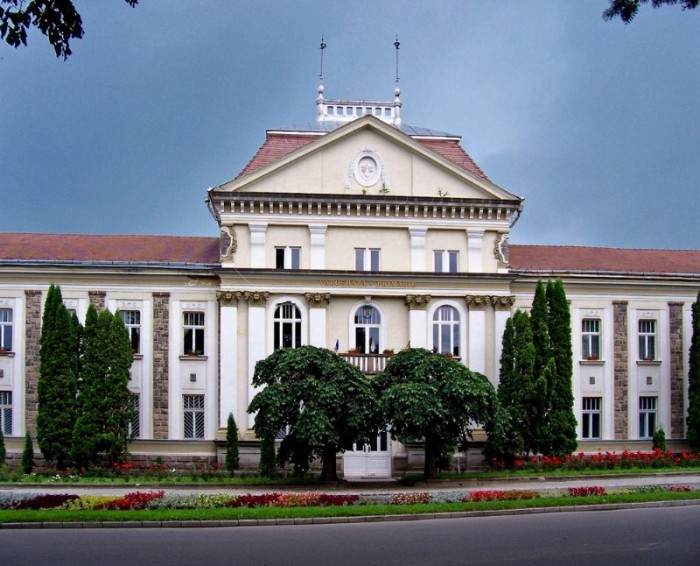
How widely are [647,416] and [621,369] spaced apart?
92.8 inches

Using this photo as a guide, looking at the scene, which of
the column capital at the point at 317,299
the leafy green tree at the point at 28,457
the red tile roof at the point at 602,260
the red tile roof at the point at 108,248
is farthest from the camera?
the red tile roof at the point at 602,260

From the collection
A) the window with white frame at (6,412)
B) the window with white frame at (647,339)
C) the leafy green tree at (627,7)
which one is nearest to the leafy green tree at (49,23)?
the leafy green tree at (627,7)

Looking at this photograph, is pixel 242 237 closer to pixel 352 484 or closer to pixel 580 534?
pixel 352 484

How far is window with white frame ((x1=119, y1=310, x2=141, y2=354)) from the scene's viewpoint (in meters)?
33.9

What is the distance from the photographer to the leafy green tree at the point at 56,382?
1213 inches

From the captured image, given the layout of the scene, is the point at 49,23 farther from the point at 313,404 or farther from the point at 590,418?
the point at 590,418

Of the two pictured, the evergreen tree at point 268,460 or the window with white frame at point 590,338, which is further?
the window with white frame at point 590,338

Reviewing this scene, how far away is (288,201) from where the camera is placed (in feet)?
109

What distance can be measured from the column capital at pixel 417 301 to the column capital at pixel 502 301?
107 inches

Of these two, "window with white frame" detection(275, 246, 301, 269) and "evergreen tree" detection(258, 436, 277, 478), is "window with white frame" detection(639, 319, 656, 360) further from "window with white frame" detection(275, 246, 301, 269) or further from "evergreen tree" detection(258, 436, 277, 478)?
"evergreen tree" detection(258, 436, 277, 478)

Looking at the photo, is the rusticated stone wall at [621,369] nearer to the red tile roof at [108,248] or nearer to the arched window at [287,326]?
the arched window at [287,326]

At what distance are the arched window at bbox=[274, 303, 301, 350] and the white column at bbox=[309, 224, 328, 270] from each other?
75.8 inches

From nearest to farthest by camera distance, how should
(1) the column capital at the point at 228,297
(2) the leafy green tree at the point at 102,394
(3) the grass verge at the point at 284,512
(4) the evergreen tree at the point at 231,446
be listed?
(3) the grass verge at the point at 284,512
(2) the leafy green tree at the point at 102,394
(4) the evergreen tree at the point at 231,446
(1) the column capital at the point at 228,297

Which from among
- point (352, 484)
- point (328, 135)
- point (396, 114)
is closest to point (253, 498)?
point (352, 484)
